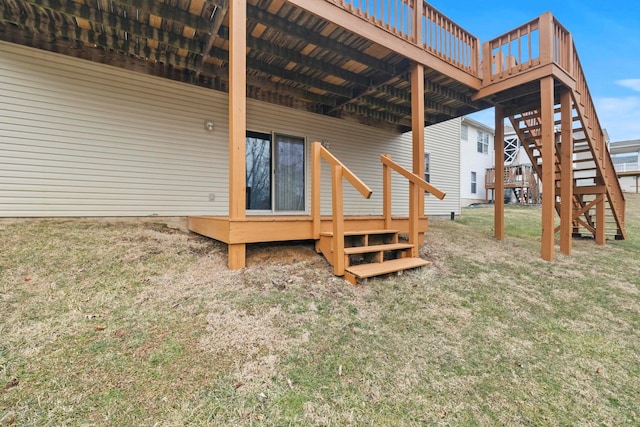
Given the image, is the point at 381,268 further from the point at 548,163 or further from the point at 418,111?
the point at 548,163

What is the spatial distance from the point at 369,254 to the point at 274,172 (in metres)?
3.36

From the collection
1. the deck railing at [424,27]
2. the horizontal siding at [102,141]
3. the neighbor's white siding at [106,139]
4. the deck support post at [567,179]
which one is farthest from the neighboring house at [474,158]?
the horizontal siding at [102,141]

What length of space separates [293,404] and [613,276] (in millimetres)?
5288

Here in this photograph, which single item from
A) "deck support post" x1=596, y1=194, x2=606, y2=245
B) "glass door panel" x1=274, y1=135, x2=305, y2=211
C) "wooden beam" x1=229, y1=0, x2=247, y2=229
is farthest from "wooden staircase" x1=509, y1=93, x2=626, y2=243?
"wooden beam" x1=229, y1=0, x2=247, y2=229

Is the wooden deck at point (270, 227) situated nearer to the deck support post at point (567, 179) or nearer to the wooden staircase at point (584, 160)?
the deck support post at point (567, 179)

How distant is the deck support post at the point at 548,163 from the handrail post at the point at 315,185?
4.07m

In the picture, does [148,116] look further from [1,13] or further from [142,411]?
[142,411]

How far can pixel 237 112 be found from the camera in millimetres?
3367

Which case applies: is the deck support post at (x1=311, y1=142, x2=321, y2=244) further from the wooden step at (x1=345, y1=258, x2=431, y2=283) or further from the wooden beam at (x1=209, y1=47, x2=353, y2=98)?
the wooden beam at (x1=209, y1=47, x2=353, y2=98)

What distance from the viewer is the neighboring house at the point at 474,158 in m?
17.3

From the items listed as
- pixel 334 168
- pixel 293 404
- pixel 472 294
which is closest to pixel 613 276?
pixel 472 294

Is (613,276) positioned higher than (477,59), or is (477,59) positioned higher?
(477,59)

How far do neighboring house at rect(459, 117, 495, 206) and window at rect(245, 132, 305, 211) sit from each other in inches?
530

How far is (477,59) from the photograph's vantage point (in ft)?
19.8
